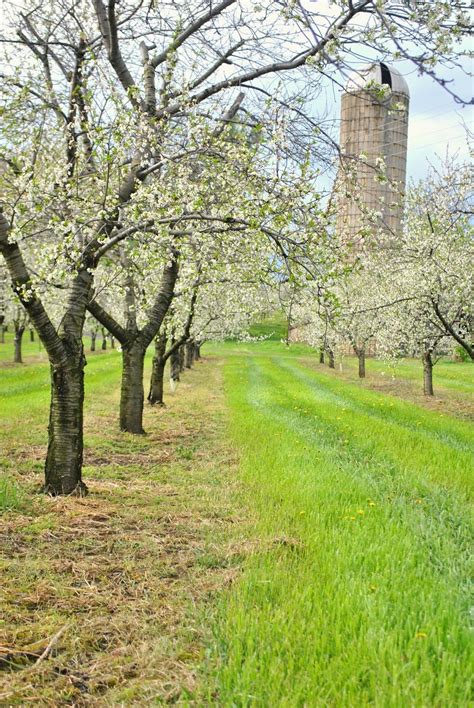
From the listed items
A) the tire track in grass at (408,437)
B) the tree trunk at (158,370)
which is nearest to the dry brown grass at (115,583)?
the tire track in grass at (408,437)

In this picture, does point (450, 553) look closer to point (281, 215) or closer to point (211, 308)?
point (281, 215)

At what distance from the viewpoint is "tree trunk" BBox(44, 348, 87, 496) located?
7.61m

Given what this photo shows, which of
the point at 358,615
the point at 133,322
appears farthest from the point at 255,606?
the point at 133,322

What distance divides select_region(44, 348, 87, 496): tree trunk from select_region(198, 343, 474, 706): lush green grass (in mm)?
2216

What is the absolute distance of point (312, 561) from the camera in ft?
15.7

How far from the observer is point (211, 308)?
25.4m

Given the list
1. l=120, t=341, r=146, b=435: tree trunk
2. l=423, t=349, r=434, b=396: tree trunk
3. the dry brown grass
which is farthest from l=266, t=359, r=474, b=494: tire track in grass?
l=423, t=349, r=434, b=396: tree trunk

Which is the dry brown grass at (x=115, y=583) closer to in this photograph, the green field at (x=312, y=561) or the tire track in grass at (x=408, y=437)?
the green field at (x=312, y=561)

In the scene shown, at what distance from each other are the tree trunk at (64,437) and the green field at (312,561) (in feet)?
1.10

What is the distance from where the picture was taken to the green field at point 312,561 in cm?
313

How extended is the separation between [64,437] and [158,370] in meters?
10.4

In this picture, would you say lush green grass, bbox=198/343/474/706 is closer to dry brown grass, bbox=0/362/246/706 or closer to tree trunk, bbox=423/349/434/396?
dry brown grass, bbox=0/362/246/706

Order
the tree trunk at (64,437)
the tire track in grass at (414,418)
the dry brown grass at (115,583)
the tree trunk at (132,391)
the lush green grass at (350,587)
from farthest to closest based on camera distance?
1. the tree trunk at (132,391)
2. the tire track in grass at (414,418)
3. the tree trunk at (64,437)
4. the dry brown grass at (115,583)
5. the lush green grass at (350,587)

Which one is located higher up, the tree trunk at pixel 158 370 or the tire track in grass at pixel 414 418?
the tree trunk at pixel 158 370
